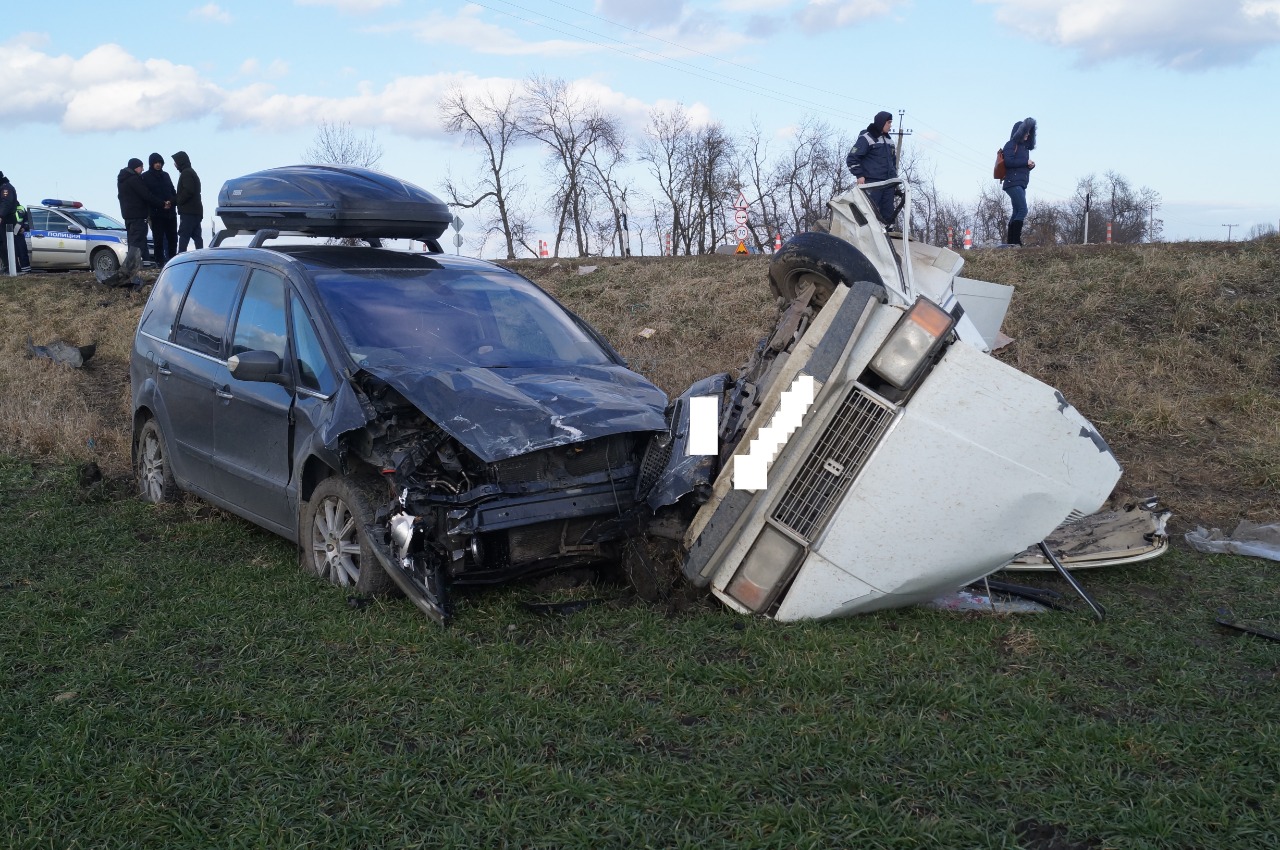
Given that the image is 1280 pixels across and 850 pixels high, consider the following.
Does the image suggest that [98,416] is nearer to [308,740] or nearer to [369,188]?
[369,188]

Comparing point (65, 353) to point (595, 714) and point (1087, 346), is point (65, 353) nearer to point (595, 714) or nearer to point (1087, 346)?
point (1087, 346)

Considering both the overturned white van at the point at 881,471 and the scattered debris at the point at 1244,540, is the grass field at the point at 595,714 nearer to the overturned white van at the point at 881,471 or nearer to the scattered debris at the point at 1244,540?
the scattered debris at the point at 1244,540

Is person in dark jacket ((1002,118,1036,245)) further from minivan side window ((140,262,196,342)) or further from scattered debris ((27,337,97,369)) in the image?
scattered debris ((27,337,97,369))

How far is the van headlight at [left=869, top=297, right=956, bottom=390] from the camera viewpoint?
410cm

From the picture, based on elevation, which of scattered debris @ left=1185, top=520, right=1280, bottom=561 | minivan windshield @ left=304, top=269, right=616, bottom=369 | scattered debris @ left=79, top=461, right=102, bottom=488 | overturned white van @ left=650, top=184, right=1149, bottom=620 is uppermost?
minivan windshield @ left=304, top=269, right=616, bottom=369

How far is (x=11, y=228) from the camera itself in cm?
1992

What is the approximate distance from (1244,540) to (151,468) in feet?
21.5

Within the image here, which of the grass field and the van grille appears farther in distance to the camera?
the van grille

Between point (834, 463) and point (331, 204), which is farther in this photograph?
point (331, 204)

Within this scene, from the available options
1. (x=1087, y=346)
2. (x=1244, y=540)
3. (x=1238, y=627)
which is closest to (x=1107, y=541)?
(x=1238, y=627)

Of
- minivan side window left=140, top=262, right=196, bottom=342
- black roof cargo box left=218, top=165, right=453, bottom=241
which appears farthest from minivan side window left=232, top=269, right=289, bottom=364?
minivan side window left=140, top=262, right=196, bottom=342

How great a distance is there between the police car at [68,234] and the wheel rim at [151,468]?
1432cm

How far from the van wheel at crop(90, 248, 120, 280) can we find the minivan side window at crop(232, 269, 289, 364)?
544 inches

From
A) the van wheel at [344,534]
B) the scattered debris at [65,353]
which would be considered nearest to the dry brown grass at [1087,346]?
the scattered debris at [65,353]
